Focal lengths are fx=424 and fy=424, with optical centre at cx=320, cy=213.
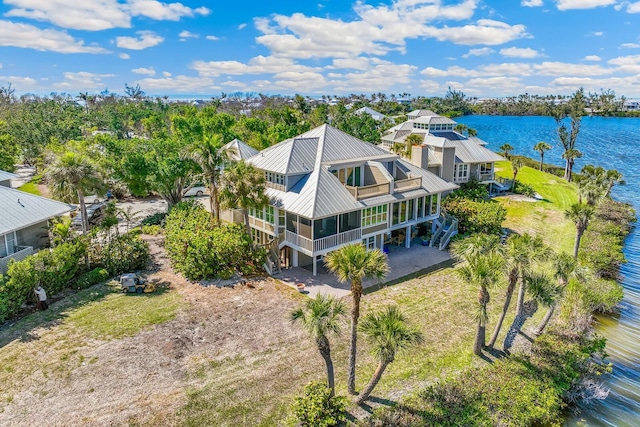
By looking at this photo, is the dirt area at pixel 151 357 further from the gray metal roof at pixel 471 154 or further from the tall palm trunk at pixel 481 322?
the gray metal roof at pixel 471 154

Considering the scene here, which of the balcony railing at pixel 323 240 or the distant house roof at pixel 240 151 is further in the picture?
the distant house roof at pixel 240 151

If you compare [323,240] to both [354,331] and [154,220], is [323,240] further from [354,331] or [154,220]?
[154,220]

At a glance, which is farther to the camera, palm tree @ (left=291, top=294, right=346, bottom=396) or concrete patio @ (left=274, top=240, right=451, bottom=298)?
concrete patio @ (left=274, top=240, right=451, bottom=298)

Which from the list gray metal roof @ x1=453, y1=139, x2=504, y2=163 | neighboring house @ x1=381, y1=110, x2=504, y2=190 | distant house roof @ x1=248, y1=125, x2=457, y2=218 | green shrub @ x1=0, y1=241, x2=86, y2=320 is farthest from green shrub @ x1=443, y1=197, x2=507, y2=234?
green shrub @ x1=0, y1=241, x2=86, y2=320

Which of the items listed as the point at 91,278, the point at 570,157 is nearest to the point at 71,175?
the point at 91,278

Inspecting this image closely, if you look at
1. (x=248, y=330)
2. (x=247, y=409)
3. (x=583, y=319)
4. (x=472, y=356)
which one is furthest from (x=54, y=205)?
(x=583, y=319)

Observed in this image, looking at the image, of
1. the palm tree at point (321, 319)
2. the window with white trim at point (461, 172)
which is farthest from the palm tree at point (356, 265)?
the window with white trim at point (461, 172)

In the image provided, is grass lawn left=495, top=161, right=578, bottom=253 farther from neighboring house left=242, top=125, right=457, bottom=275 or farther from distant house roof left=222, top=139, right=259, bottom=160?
distant house roof left=222, top=139, right=259, bottom=160
